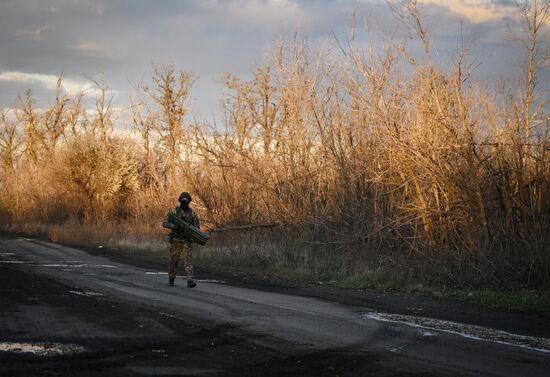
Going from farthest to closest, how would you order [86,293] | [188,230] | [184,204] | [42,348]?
[184,204], [188,230], [86,293], [42,348]

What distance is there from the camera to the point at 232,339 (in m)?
7.91

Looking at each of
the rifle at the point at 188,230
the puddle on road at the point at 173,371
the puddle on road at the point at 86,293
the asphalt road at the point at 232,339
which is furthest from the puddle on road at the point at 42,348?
the rifle at the point at 188,230

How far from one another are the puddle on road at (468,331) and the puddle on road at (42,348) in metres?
4.25

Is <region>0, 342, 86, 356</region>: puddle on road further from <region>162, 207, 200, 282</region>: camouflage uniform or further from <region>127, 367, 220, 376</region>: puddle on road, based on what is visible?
<region>162, 207, 200, 282</region>: camouflage uniform

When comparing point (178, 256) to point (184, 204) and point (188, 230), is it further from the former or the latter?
point (184, 204)

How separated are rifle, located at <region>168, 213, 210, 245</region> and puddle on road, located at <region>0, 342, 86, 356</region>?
694 centimetres

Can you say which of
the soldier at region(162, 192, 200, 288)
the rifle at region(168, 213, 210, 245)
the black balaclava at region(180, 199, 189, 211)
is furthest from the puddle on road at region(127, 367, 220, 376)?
the black balaclava at region(180, 199, 189, 211)

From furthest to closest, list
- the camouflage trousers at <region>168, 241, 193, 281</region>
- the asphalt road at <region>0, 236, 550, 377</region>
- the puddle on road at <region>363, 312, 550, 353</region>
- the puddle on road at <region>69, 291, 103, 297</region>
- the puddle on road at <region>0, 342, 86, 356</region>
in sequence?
the camouflage trousers at <region>168, 241, 193, 281</region>, the puddle on road at <region>69, 291, 103, 297</region>, the puddle on road at <region>363, 312, 550, 353</region>, the puddle on road at <region>0, 342, 86, 356</region>, the asphalt road at <region>0, 236, 550, 377</region>

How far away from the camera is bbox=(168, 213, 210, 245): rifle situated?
47.0 ft

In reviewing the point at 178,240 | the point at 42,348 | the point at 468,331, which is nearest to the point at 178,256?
the point at 178,240

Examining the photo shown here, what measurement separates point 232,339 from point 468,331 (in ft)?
10.2

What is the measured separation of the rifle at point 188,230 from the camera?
1433 cm

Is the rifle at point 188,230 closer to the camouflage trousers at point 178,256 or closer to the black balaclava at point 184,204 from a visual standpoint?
the camouflage trousers at point 178,256

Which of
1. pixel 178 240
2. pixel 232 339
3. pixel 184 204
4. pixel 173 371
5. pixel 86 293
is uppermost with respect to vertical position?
pixel 184 204
